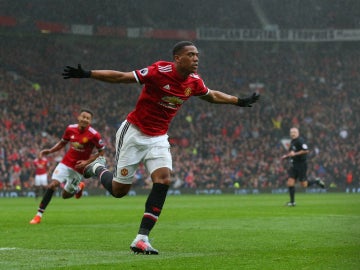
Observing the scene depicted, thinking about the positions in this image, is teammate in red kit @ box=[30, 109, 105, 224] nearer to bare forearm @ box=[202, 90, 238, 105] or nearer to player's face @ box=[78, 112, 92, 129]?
player's face @ box=[78, 112, 92, 129]

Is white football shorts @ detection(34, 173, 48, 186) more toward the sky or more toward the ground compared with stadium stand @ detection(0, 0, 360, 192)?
more toward the ground

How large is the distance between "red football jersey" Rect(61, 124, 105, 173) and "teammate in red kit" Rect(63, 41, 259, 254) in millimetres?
5654

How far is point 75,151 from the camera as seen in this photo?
16172mm

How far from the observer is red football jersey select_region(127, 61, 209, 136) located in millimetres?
9273

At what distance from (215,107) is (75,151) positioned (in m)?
29.1

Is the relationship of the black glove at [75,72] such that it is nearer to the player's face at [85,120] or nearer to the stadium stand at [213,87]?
the player's face at [85,120]

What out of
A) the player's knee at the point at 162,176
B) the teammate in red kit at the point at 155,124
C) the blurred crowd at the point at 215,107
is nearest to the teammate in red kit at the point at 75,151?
the teammate in red kit at the point at 155,124

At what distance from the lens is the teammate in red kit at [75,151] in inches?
605

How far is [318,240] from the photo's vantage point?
10.6 metres

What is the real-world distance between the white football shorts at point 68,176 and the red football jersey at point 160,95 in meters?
6.61

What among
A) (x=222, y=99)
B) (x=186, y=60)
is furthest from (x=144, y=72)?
(x=222, y=99)

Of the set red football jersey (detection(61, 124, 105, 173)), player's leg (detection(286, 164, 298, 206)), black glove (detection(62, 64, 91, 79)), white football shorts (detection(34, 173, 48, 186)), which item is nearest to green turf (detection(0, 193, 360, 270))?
red football jersey (detection(61, 124, 105, 173))

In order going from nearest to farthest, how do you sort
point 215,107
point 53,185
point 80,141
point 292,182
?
point 53,185
point 80,141
point 292,182
point 215,107

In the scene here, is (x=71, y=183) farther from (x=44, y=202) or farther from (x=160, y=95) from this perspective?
(x=160, y=95)
